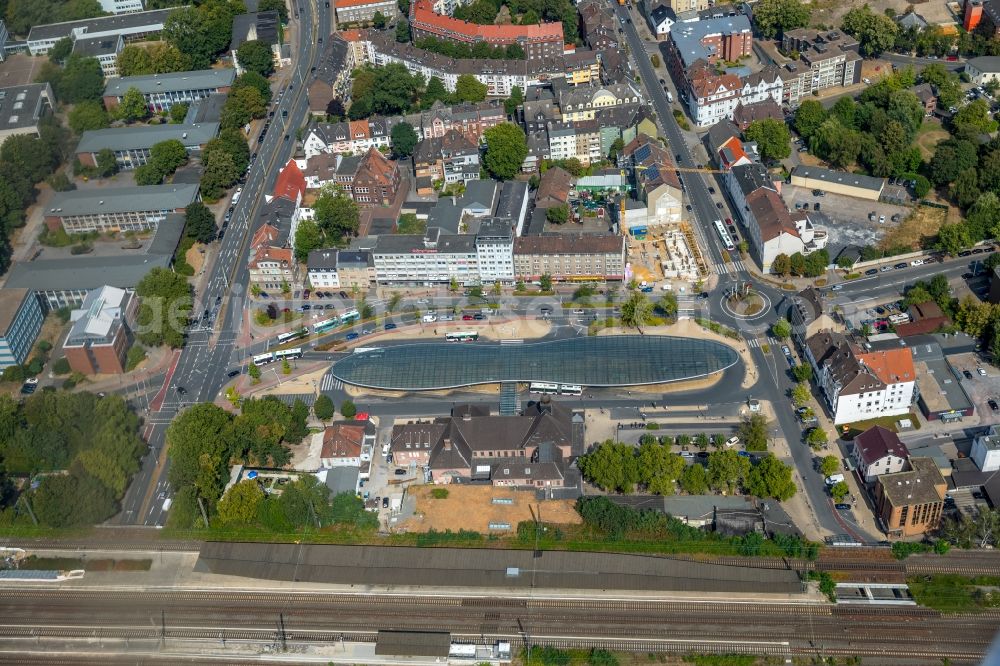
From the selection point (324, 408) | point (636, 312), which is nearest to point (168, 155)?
point (324, 408)

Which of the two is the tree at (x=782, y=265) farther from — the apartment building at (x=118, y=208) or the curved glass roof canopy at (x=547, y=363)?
the apartment building at (x=118, y=208)

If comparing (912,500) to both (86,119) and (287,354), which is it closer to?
(287,354)

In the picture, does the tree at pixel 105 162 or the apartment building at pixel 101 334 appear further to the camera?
the tree at pixel 105 162

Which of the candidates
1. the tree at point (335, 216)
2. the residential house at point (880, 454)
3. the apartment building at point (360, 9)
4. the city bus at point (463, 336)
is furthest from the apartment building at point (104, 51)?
the residential house at point (880, 454)

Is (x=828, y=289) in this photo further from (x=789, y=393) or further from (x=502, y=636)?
(x=502, y=636)

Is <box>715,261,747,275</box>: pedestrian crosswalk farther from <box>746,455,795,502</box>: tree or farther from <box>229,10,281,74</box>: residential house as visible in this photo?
<box>229,10,281,74</box>: residential house

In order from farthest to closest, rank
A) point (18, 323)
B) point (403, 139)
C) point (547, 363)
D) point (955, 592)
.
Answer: point (403, 139), point (18, 323), point (547, 363), point (955, 592)

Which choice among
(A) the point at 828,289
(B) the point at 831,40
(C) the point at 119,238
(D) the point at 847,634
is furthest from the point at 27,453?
(B) the point at 831,40
